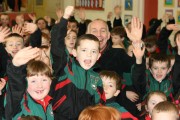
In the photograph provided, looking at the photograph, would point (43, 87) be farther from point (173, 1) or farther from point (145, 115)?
point (173, 1)

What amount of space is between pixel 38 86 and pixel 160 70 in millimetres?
1986

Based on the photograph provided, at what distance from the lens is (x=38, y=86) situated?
10.9ft

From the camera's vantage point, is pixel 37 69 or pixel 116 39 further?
pixel 116 39

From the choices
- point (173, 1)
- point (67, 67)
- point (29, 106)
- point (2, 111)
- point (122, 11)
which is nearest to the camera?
point (29, 106)

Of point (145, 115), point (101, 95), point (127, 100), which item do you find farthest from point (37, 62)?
point (127, 100)

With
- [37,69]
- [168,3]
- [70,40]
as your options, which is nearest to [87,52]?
[37,69]

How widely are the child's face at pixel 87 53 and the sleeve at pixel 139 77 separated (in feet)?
2.84

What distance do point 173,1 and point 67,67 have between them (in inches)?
279

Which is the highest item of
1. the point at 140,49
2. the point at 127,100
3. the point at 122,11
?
the point at 122,11

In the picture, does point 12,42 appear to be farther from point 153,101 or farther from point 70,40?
point 153,101

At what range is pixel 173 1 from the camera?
9812mm

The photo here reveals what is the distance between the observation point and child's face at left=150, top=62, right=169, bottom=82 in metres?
4.64

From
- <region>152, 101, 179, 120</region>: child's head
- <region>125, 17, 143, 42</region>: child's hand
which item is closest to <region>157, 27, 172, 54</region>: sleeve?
<region>125, 17, 143, 42</region>: child's hand

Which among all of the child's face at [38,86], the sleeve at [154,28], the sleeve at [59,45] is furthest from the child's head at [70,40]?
the sleeve at [154,28]
